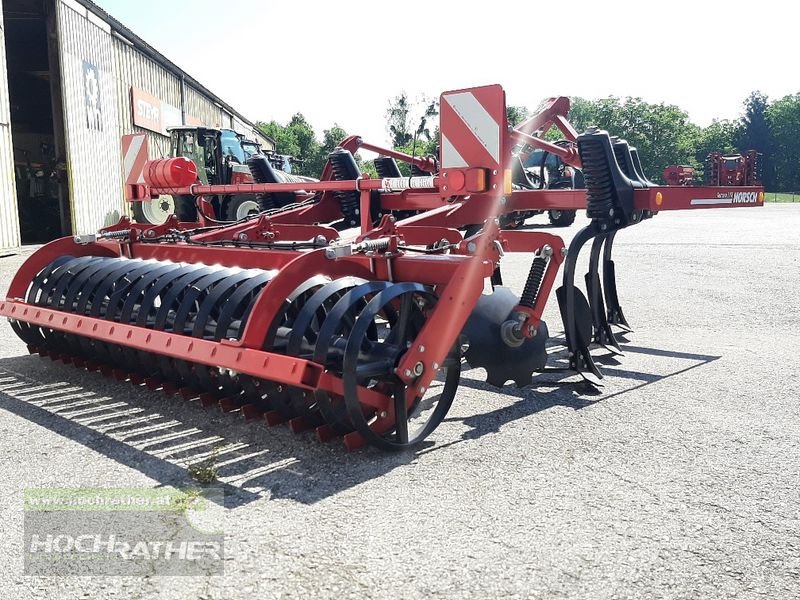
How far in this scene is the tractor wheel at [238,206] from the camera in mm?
12375

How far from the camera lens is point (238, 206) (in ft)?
41.2

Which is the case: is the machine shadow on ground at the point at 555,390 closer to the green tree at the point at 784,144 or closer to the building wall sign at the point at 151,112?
the building wall sign at the point at 151,112

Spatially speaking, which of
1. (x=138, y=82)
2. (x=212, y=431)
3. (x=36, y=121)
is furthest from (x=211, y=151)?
(x=212, y=431)

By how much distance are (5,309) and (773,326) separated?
5.91m

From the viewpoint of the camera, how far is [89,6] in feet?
51.0

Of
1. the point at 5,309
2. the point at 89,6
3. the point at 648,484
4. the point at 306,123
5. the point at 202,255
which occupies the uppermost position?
the point at 306,123

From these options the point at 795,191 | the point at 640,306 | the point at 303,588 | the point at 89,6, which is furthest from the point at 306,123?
the point at 303,588

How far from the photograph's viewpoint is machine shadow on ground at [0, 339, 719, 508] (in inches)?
117

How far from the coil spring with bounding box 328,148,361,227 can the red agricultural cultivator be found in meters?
0.32

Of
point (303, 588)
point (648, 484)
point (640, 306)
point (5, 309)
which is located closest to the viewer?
point (303, 588)

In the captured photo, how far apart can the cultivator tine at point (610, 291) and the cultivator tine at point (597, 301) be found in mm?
381

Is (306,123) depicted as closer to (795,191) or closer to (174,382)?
(795,191)

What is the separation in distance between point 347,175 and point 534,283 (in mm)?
2326

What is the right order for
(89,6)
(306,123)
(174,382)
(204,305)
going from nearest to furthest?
(204,305), (174,382), (89,6), (306,123)
